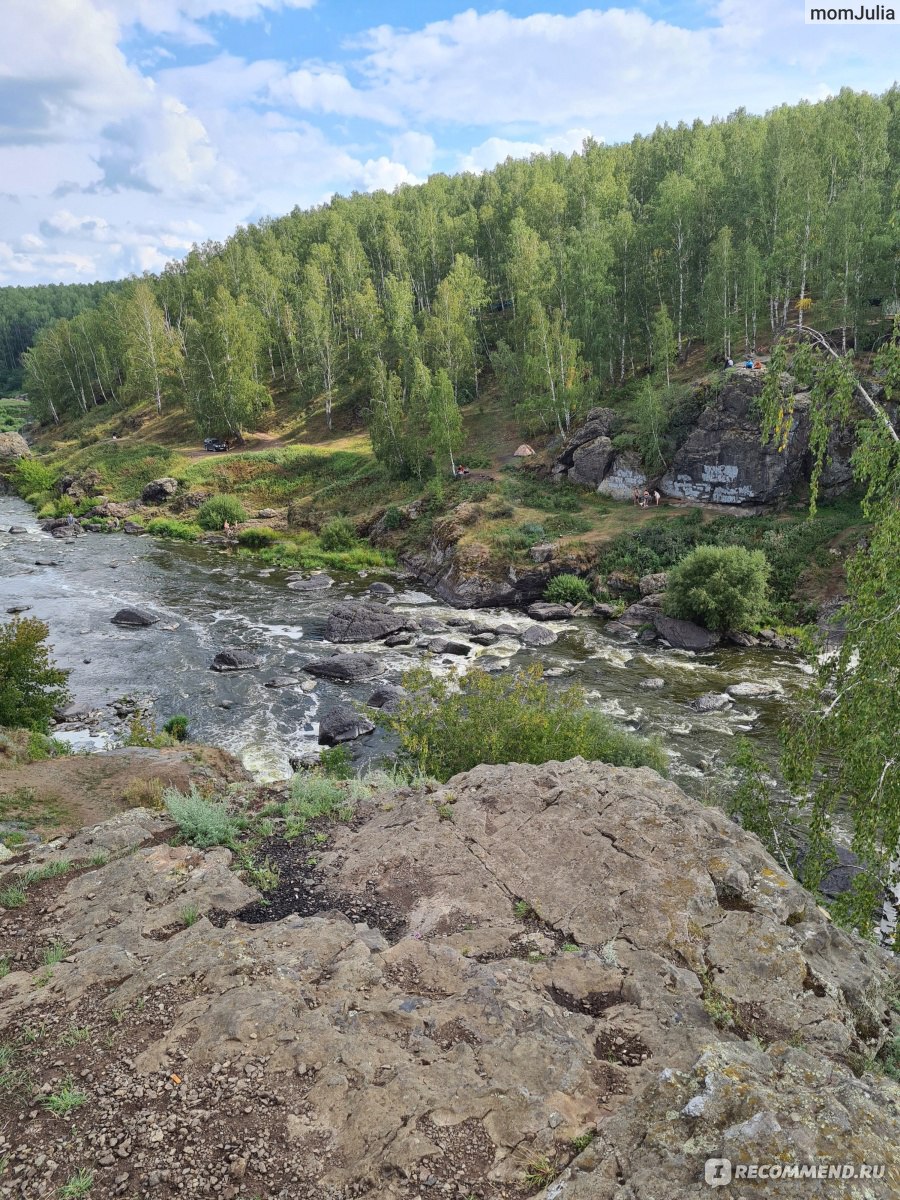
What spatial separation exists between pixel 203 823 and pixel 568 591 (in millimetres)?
30109

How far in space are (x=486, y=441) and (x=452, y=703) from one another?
46251 millimetres

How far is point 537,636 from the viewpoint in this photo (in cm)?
3400

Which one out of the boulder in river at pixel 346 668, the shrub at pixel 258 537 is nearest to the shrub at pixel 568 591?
the boulder in river at pixel 346 668

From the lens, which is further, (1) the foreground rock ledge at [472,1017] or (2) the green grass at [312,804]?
(2) the green grass at [312,804]

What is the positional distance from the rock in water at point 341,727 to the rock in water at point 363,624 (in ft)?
30.2

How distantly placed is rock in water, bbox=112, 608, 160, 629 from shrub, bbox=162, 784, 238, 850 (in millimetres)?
26710

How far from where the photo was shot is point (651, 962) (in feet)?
24.0

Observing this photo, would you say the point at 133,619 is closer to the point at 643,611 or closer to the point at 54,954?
the point at 643,611

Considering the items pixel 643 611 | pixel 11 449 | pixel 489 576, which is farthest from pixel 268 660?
pixel 11 449

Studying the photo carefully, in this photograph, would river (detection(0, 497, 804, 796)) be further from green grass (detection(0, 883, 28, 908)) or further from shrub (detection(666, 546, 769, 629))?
green grass (detection(0, 883, 28, 908))

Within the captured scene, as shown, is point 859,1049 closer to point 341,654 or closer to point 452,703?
point 452,703

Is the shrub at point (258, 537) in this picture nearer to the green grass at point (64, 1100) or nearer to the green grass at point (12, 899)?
the green grass at point (12, 899)

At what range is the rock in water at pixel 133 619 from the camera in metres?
36.1

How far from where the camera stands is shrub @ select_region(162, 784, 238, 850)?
1095 centimetres
